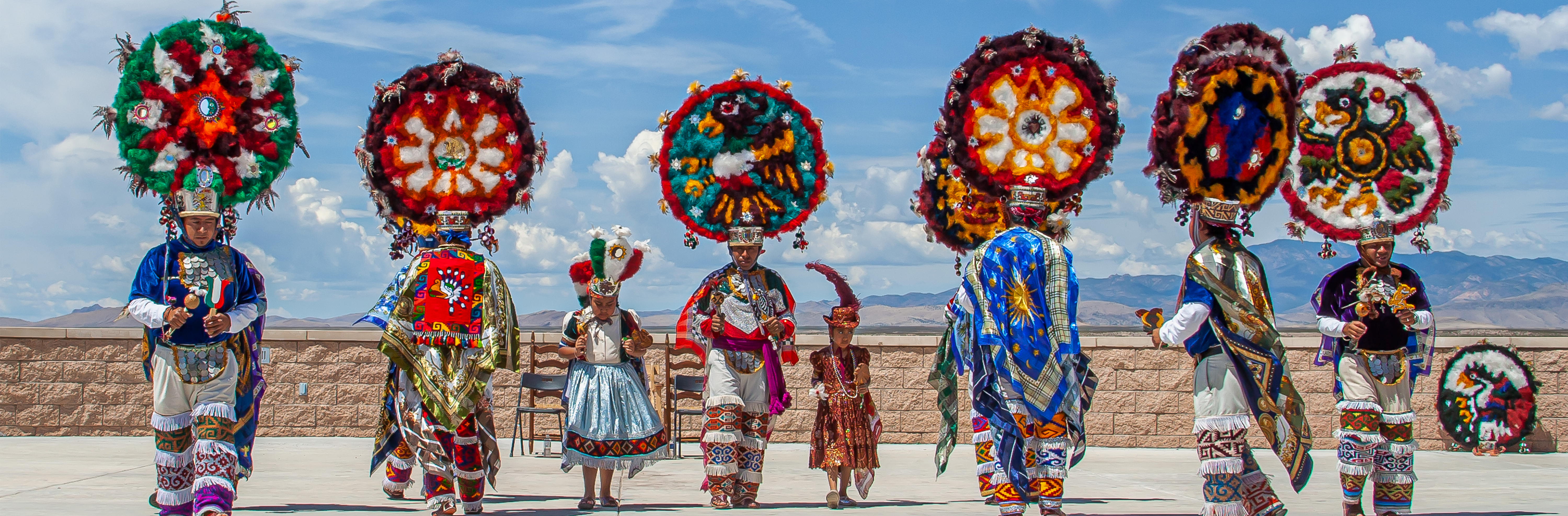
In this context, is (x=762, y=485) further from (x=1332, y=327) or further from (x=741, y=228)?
(x=1332, y=327)

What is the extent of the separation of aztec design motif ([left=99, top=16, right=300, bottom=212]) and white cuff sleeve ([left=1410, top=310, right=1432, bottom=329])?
739 cm

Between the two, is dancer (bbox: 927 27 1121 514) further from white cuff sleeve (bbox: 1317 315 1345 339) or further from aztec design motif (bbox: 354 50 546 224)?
aztec design motif (bbox: 354 50 546 224)

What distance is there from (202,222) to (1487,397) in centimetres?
Result: 1208

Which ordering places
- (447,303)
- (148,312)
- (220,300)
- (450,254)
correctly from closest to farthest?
(148,312), (220,300), (447,303), (450,254)

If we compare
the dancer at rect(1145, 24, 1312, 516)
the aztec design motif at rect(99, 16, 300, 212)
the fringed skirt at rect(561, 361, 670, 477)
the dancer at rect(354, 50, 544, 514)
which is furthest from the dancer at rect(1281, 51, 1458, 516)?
the aztec design motif at rect(99, 16, 300, 212)

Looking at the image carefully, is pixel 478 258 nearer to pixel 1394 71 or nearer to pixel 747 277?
pixel 747 277

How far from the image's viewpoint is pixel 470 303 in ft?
25.9

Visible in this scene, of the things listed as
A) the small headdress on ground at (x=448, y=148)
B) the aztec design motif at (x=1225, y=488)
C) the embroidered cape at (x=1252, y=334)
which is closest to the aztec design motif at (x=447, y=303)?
the small headdress on ground at (x=448, y=148)

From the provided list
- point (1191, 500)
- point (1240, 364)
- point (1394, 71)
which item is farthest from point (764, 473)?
point (1394, 71)

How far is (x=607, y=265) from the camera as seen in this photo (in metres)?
8.62

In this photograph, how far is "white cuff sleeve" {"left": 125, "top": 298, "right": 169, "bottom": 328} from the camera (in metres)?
7.10

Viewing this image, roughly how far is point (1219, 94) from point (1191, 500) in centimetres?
Result: 309

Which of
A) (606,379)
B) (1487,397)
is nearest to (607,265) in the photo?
(606,379)

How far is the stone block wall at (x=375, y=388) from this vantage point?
13.4m
